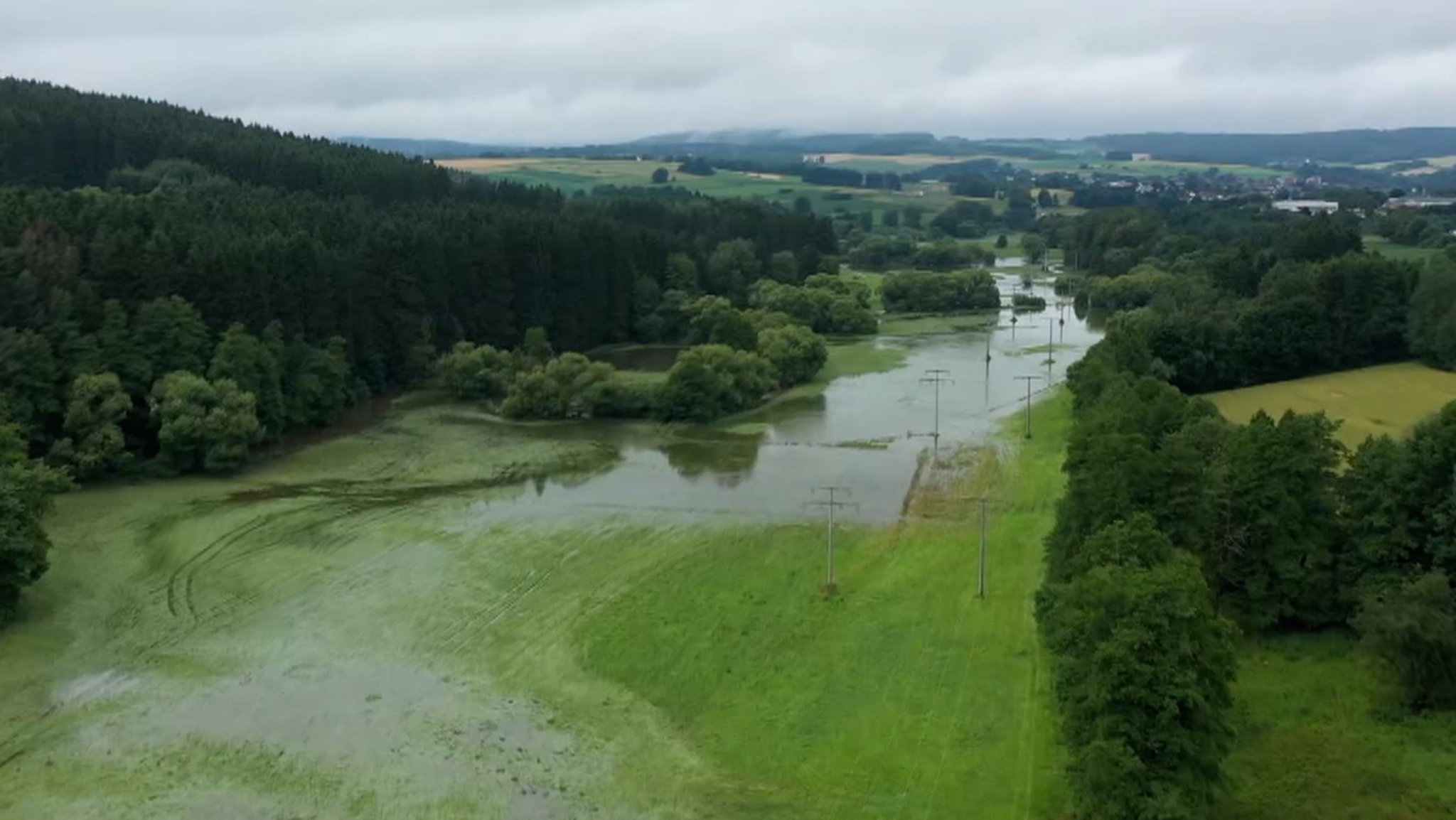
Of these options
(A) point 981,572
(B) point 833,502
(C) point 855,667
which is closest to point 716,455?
(B) point 833,502

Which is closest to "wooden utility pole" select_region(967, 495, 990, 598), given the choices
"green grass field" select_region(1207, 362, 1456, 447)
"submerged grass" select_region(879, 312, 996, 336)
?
"green grass field" select_region(1207, 362, 1456, 447)

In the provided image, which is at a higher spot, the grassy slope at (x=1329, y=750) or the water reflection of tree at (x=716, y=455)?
the grassy slope at (x=1329, y=750)

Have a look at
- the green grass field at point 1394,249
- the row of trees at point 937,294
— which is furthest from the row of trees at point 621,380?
the green grass field at point 1394,249

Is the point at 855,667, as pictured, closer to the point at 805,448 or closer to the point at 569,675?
the point at 569,675

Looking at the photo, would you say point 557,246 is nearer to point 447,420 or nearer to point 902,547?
point 447,420

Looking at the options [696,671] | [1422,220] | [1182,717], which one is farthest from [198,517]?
[1422,220]

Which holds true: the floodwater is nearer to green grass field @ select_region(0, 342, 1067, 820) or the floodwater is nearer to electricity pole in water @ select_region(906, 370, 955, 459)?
electricity pole in water @ select_region(906, 370, 955, 459)

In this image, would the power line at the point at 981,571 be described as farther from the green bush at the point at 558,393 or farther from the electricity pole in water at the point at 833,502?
the green bush at the point at 558,393
